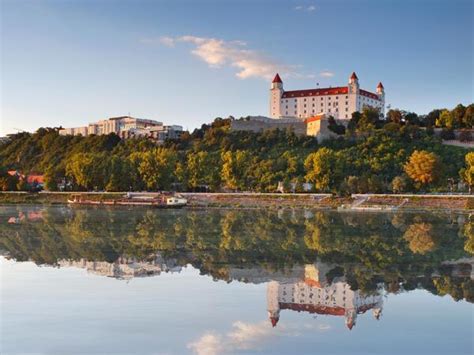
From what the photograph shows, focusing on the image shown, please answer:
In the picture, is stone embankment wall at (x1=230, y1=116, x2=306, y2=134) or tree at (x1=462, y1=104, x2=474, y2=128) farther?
stone embankment wall at (x1=230, y1=116, x2=306, y2=134)

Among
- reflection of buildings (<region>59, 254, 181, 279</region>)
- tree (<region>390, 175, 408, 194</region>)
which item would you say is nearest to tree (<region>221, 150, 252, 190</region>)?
tree (<region>390, 175, 408, 194</region>)

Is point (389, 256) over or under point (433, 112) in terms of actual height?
under

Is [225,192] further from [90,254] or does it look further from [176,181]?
[90,254]

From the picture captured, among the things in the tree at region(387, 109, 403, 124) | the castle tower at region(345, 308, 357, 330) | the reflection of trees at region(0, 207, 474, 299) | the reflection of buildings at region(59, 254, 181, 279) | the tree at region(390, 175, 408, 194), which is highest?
the tree at region(387, 109, 403, 124)

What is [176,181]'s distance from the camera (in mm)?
58969

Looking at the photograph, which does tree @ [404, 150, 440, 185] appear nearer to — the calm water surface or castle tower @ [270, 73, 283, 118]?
the calm water surface

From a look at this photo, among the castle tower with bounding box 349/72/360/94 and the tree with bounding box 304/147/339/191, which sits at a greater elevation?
the castle tower with bounding box 349/72/360/94

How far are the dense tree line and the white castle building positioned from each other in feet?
41.7

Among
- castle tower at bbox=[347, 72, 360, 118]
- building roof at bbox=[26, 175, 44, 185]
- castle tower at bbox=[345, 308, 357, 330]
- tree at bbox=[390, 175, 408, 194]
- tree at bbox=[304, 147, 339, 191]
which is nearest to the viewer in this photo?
castle tower at bbox=[345, 308, 357, 330]

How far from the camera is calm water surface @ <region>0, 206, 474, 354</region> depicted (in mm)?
8562

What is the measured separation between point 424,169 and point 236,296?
40264 millimetres

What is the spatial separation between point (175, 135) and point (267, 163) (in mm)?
41423

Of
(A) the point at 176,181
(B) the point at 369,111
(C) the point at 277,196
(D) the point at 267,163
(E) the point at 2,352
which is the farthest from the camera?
(B) the point at 369,111

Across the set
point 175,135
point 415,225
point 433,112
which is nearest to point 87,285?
point 415,225
